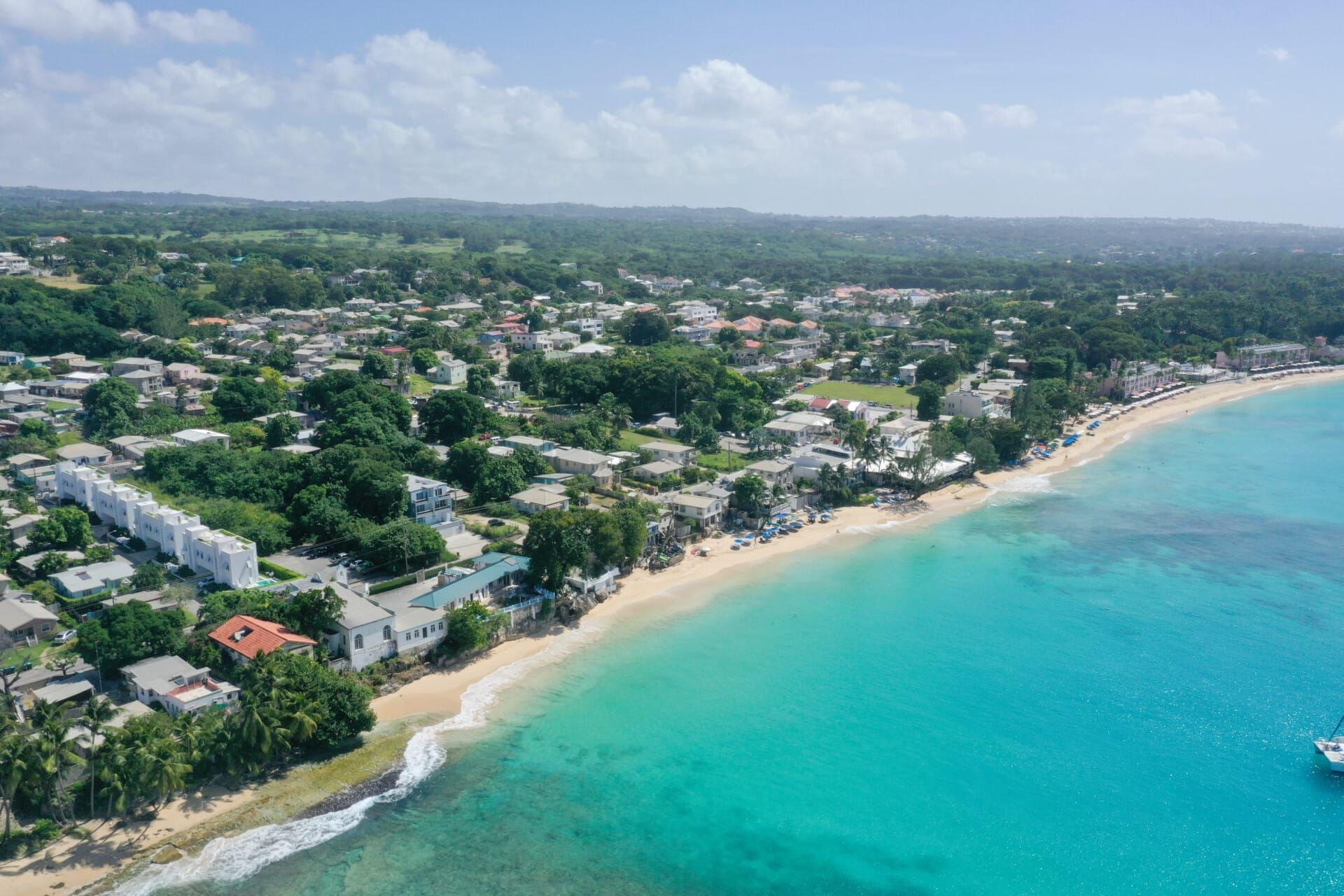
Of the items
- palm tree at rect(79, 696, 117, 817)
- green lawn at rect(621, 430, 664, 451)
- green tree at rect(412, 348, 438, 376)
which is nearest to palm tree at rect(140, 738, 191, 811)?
palm tree at rect(79, 696, 117, 817)

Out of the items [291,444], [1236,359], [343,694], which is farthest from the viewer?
[1236,359]

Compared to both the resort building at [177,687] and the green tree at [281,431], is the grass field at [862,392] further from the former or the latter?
the resort building at [177,687]

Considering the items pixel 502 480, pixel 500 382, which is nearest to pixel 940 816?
pixel 502 480

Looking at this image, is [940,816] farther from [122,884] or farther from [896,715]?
[122,884]

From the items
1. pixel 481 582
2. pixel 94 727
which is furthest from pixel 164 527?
pixel 94 727

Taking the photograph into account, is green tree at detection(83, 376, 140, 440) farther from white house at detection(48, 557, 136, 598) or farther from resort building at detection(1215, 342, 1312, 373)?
resort building at detection(1215, 342, 1312, 373)

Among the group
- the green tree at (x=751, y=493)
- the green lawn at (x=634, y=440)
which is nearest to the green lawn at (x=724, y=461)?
the green lawn at (x=634, y=440)
